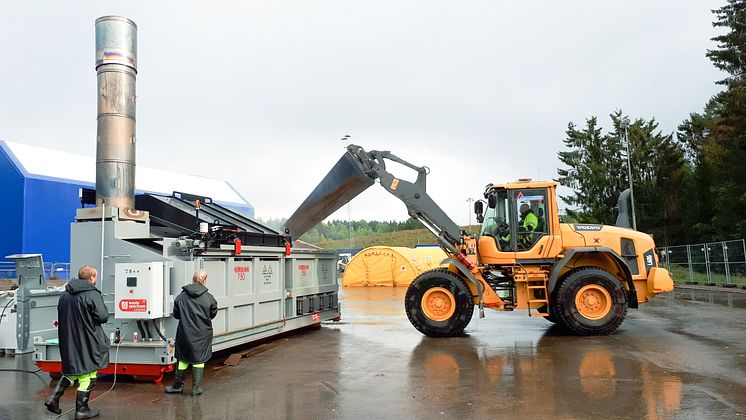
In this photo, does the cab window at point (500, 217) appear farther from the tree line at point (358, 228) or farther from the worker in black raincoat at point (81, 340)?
the tree line at point (358, 228)

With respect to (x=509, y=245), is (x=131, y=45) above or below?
above

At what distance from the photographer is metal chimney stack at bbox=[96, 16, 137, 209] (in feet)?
26.3

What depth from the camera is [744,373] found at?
7.27 m

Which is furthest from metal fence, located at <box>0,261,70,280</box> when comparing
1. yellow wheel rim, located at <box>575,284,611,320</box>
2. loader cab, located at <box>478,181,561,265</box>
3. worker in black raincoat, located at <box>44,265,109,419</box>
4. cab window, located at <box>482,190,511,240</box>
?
yellow wheel rim, located at <box>575,284,611,320</box>

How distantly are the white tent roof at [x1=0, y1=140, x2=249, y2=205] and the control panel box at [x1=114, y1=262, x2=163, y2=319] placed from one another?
19.1 metres

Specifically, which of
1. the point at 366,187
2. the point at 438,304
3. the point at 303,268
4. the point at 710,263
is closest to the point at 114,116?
the point at 303,268

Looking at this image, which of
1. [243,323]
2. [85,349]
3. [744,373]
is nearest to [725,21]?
[744,373]

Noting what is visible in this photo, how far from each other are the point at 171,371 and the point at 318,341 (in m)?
3.39

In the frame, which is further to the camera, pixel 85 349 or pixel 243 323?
pixel 243 323

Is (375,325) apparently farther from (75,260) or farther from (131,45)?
(131,45)

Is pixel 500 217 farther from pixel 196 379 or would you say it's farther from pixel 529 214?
pixel 196 379

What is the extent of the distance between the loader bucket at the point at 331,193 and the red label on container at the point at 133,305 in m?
4.63

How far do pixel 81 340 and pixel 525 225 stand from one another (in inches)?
321

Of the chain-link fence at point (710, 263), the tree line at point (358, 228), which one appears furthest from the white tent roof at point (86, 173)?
the tree line at point (358, 228)
